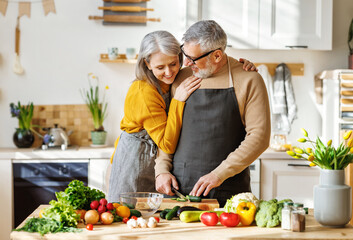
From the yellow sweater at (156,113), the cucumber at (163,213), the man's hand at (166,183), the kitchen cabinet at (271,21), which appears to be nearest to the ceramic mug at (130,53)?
the kitchen cabinet at (271,21)

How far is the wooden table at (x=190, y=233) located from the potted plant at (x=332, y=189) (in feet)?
0.16

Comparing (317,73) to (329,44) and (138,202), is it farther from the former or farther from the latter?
(138,202)

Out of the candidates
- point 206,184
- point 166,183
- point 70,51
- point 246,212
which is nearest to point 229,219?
point 246,212

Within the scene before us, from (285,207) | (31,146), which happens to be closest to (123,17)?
(31,146)

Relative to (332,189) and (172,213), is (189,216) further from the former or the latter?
(332,189)

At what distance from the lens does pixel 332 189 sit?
6.37 ft

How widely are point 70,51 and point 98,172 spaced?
1.25 m

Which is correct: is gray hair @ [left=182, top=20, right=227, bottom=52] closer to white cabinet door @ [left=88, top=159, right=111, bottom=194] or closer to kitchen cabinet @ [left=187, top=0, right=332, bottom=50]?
kitchen cabinet @ [left=187, top=0, right=332, bottom=50]

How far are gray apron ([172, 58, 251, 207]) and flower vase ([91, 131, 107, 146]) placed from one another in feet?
6.22

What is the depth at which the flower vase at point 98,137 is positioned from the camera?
175 inches

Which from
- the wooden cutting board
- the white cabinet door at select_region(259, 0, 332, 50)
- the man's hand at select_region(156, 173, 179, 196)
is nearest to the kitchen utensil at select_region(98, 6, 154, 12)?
the white cabinet door at select_region(259, 0, 332, 50)

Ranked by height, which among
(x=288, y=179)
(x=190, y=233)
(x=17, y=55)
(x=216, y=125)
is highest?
(x=17, y=55)

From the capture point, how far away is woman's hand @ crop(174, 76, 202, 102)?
8.66 ft

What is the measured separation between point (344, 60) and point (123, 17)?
2148 millimetres
